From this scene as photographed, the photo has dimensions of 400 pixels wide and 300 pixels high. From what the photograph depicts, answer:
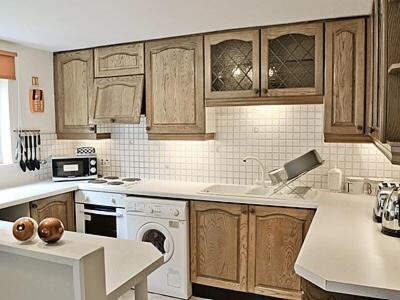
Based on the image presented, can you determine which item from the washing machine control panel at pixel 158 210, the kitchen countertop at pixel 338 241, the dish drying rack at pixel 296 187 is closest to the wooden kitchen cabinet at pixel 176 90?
the kitchen countertop at pixel 338 241

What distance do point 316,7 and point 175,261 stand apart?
2201mm

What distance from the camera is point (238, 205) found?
2.85 metres

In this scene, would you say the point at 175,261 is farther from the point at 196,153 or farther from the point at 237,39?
the point at 237,39

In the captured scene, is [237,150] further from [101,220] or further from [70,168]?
[70,168]

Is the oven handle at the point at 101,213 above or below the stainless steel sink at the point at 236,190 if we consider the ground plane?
below

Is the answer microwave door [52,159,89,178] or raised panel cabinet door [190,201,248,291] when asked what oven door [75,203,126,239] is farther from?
raised panel cabinet door [190,201,248,291]

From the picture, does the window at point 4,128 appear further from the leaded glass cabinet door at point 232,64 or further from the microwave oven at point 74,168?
the leaded glass cabinet door at point 232,64

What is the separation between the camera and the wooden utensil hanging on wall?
3.56 m

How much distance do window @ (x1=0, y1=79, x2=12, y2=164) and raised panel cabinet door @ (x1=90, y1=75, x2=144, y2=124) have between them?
75 centimetres

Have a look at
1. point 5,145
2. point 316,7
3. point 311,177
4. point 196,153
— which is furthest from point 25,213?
point 316,7

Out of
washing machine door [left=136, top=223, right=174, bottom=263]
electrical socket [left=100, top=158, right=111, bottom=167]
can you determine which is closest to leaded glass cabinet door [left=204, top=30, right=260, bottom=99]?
washing machine door [left=136, top=223, right=174, bottom=263]

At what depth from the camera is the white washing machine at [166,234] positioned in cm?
299

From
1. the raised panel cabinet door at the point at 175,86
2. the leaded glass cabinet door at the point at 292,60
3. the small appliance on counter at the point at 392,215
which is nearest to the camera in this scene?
the small appliance on counter at the point at 392,215

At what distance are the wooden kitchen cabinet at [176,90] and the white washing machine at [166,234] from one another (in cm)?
64
